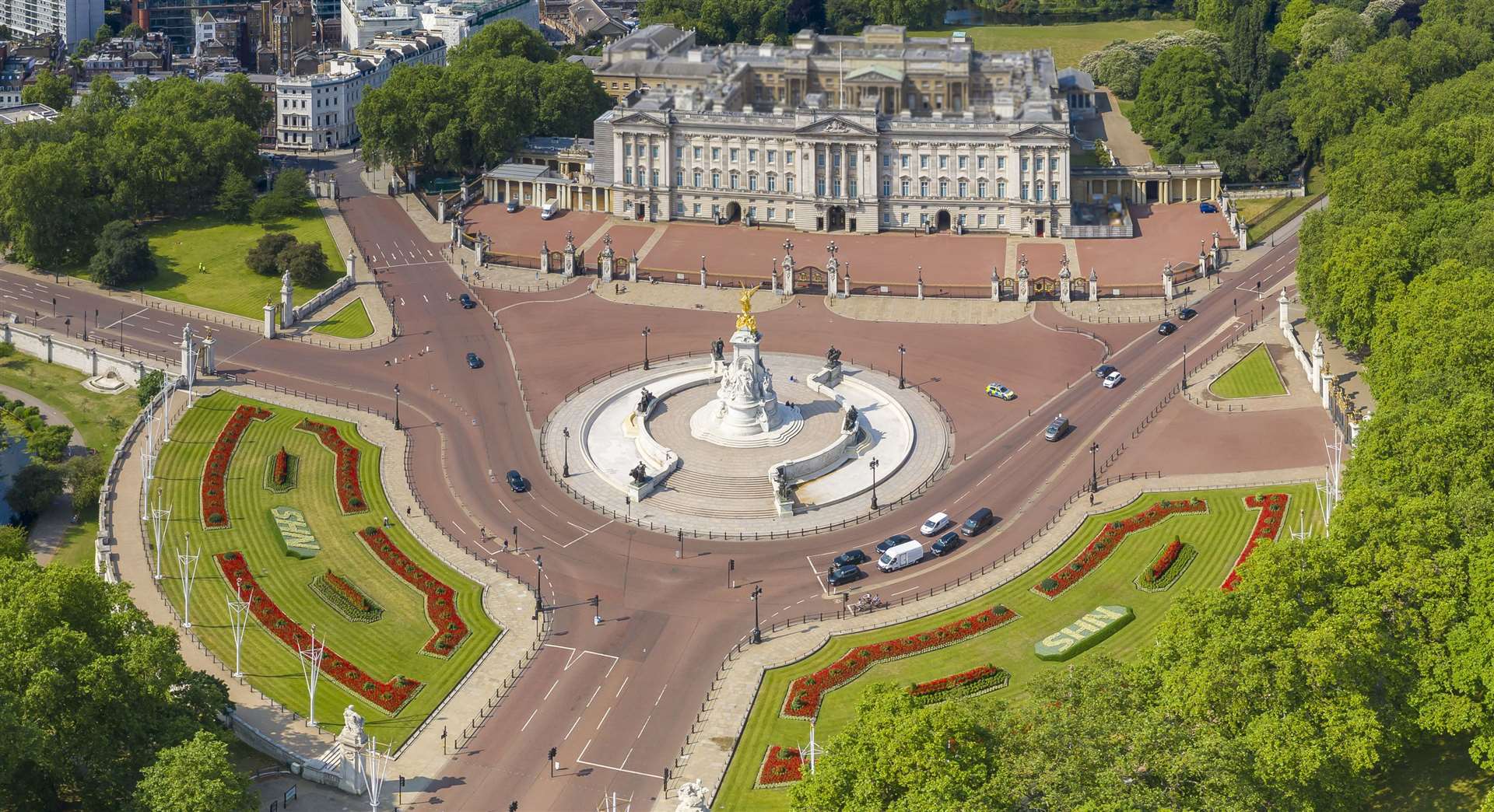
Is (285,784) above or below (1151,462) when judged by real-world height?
below

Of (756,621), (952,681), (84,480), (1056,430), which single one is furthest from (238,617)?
(1056,430)

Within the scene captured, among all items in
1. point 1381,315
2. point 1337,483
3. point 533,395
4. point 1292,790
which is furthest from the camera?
point 533,395

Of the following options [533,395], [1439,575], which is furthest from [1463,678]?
[533,395]

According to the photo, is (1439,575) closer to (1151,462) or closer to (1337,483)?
(1337,483)

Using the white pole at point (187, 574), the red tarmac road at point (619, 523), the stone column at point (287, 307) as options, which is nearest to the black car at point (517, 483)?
the red tarmac road at point (619, 523)

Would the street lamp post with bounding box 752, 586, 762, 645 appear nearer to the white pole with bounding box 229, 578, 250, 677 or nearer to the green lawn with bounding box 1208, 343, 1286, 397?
the white pole with bounding box 229, 578, 250, 677

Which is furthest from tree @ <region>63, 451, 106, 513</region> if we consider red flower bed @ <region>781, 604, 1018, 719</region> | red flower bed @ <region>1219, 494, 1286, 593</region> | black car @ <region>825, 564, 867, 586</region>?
red flower bed @ <region>1219, 494, 1286, 593</region>

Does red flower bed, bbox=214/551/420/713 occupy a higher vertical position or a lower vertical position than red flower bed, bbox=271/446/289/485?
lower
